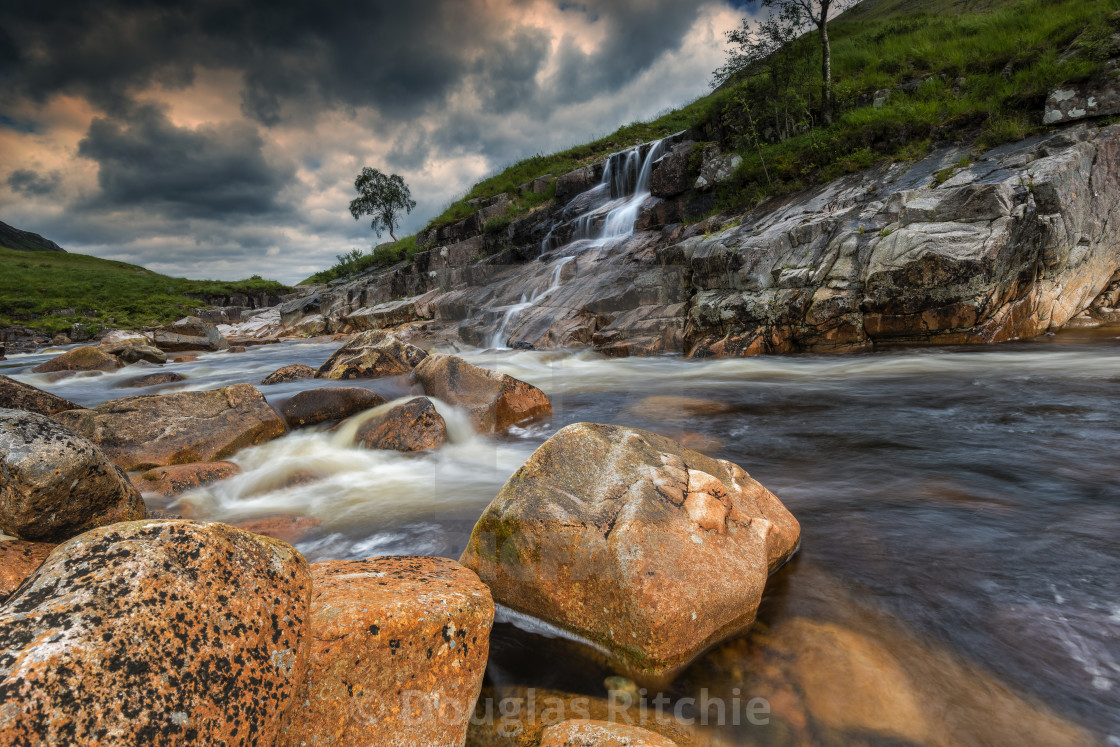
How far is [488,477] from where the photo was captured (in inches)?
202

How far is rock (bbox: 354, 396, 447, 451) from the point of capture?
584 centimetres

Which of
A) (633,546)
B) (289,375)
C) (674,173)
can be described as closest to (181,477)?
(633,546)

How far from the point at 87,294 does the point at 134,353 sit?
4229 cm

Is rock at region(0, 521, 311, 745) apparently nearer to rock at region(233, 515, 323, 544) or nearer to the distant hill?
rock at region(233, 515, 323, 544)

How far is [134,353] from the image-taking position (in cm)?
1441

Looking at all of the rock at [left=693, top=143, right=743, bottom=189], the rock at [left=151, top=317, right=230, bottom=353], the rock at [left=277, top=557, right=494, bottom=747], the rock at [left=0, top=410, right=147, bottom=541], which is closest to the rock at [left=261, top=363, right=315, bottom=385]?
the rock at [left=0, top=410, right=147, bottom=541]

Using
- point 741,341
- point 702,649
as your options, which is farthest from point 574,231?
point 702,649

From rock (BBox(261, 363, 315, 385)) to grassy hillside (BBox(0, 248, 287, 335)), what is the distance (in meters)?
30.2

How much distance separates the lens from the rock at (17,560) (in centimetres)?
220

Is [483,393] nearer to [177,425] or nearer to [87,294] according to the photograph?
[177,425]

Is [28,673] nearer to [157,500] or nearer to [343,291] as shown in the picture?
[157,500]

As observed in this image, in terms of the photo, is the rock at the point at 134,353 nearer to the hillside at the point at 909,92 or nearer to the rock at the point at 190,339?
the rock at the point at 190,339

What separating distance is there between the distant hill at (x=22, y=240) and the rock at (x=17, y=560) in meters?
200

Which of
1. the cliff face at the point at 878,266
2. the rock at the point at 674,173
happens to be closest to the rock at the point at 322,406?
the cliff face at the point at 878,266
